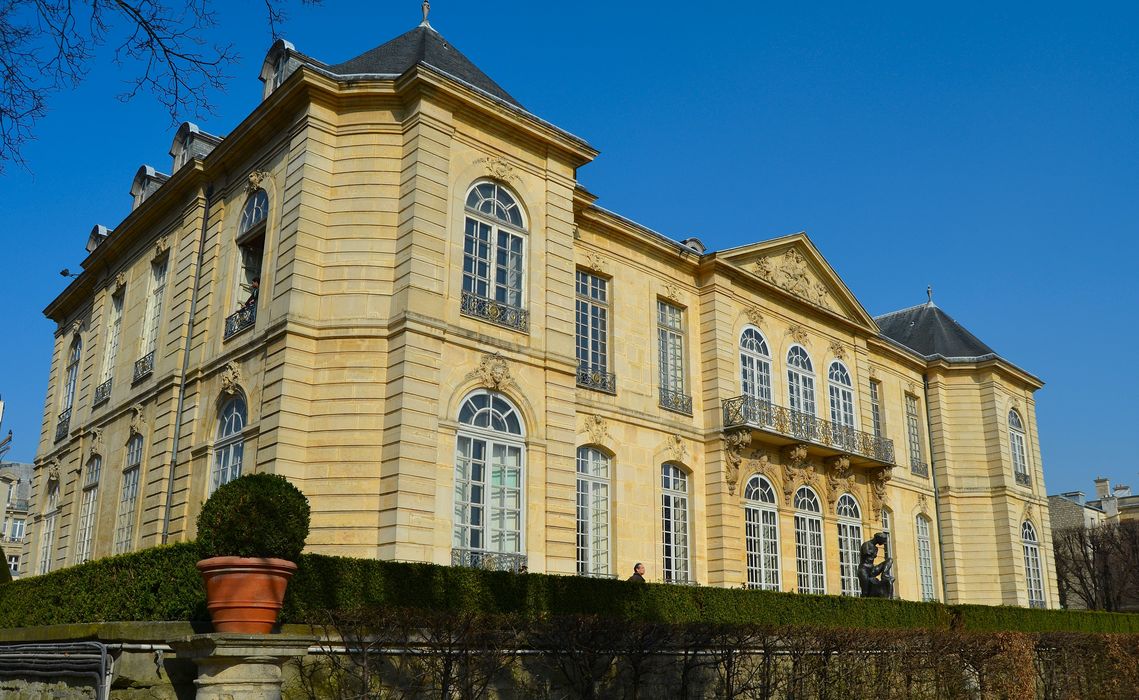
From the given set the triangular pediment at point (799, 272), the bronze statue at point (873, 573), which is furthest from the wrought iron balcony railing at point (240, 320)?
the bronze statue at point (873, 573)

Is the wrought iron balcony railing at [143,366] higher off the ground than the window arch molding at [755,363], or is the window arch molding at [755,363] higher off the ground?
the window arch molding at [755,363]

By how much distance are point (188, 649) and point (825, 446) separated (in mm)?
16825

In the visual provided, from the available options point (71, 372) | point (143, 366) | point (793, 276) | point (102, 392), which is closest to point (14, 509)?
point (71, 372)

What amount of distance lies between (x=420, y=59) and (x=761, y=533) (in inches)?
466

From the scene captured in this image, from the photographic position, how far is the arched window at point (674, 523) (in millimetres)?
19406

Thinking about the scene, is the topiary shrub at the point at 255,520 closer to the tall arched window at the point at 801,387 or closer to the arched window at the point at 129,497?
the arched window at the point at 129,497

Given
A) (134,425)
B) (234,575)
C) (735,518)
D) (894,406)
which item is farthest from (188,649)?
(894,406)

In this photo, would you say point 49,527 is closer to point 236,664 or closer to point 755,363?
point 755,363

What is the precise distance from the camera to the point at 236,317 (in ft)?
53.1

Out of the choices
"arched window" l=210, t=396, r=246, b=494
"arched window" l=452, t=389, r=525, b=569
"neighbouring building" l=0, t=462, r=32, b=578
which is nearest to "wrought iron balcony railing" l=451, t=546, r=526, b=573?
"arched window" l=452, t=389, r=525, b=569

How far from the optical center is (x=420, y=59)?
54.9 feet

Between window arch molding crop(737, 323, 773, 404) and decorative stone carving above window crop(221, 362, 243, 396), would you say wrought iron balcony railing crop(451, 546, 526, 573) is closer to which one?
decorative stone carving above window crop(221, 362, 243, 396)

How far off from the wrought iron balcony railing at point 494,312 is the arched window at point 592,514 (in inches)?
134

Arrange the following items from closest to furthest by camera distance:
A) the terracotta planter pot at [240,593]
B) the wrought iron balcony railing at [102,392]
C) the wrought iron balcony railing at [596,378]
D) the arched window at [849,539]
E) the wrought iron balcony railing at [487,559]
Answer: the terracotta planter pot at [240,593]
the wrought iron balcony railing at [487,559]
the wrought iron balcony railing at [596,378]
the wrought iron balcony railing at [102,392]
the arched window at [849,539]
